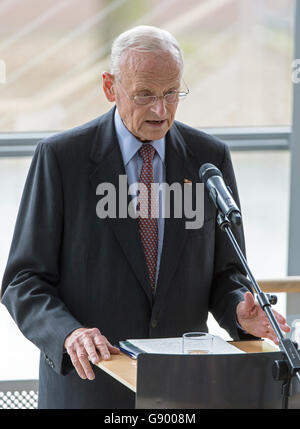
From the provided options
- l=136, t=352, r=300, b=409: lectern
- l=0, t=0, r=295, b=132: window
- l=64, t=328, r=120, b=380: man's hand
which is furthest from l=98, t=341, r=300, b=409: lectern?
l=0, t=0, r=295, b=132: window

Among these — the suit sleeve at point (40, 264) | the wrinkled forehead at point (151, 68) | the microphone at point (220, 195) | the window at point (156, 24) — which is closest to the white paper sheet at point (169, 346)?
the suit sleeve at point (40, 264)

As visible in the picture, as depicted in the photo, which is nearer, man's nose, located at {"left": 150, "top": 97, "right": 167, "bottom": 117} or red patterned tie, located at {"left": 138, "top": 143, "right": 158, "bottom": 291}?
man's nose, located at {"left": 150, "top": 97, "right": 167, "bottom": 117}

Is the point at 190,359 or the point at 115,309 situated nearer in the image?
the point at 190,359

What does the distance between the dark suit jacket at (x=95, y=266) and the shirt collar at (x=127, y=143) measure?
0.02 metres

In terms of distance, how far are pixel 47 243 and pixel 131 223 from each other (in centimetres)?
22

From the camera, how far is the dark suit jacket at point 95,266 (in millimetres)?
2182

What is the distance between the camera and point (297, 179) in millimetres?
4023

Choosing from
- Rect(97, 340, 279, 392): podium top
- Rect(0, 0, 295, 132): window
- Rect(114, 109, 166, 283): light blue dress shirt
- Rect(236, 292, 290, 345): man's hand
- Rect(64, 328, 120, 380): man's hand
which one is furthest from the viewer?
Rect(0, 0, 295, 132): window

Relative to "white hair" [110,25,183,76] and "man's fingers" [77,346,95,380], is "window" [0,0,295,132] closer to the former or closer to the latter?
"white hair" [110,25,183,76]

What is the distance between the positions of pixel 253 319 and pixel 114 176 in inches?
20.1

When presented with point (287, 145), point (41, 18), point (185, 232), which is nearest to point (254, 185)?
point (287, 145)

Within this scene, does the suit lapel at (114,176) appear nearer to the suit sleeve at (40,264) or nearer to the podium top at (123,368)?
the suit sleeve at (40,264)

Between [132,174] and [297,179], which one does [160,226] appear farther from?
[297,179]

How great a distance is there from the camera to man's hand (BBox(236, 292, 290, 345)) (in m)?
2.03
